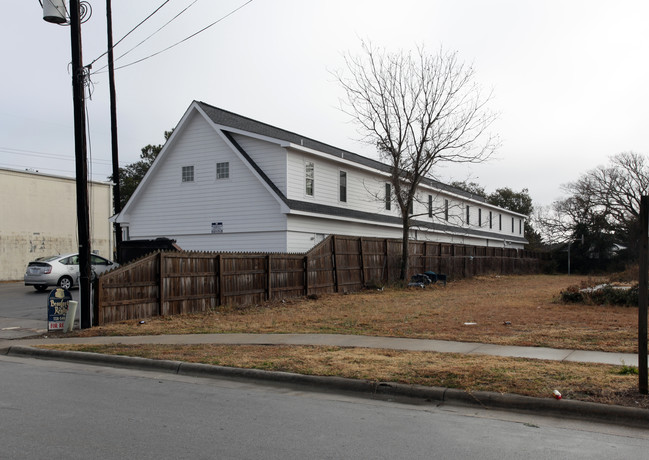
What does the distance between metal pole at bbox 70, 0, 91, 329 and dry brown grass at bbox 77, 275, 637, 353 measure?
91cm

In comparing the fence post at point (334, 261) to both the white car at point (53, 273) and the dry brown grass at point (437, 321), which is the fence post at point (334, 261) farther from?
the white car at point (53, 273)

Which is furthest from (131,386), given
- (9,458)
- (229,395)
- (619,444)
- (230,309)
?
(230,309)

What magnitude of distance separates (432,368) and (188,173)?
20.2 m

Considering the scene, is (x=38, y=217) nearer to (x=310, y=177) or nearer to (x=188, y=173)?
(x=188, y=173)

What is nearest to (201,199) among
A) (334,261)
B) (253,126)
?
(253,126)

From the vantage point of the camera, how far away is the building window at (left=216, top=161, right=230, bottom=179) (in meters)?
25.0

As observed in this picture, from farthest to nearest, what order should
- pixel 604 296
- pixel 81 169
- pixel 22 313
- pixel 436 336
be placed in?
pixel 22 313
pixel 604 296
pixel 81 169
pixel 436 336

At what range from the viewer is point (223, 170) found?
25.1 m

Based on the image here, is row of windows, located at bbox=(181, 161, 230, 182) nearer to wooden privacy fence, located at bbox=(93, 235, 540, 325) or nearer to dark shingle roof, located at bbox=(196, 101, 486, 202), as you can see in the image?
dark shingle roof, located at bbox=(196, 101, 486, 202)

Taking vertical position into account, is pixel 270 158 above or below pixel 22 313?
above

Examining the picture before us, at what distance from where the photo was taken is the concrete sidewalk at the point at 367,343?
29.8 ft

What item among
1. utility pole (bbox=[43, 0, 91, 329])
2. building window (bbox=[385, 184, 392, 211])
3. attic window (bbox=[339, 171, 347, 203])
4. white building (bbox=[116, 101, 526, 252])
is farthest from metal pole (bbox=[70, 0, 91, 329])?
building window (bbox=[385, 184, 392, 211])

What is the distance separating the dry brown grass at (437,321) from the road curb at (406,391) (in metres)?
3.50

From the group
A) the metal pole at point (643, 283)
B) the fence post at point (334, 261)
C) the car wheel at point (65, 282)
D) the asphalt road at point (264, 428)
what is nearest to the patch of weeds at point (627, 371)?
the metal pole at point (643, 283)
